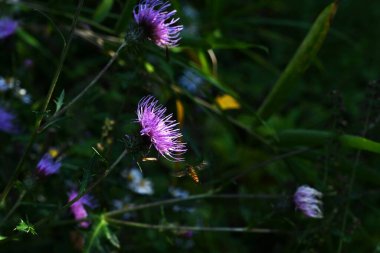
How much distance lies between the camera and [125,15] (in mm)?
1610

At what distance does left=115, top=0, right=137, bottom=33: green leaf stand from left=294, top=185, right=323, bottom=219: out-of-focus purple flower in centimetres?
60

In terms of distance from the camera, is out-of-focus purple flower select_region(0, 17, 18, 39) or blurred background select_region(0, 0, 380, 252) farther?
out-of-focus purple flower select_region(0, 17, 18, 39)

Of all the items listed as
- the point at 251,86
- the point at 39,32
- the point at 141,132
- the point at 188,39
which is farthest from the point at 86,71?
the point at 141,132

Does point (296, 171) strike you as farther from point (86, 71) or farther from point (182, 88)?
point (86, 71)

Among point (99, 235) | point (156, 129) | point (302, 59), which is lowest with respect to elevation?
point (99, 235)

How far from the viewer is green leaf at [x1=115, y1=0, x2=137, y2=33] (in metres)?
1.55

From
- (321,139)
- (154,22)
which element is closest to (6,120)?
(154,22)

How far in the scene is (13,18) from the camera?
2.06 m

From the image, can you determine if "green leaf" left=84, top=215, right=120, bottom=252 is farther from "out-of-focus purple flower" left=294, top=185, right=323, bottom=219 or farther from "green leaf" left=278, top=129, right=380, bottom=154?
"green leaf" left=278, top=129, right=380, bottom=154

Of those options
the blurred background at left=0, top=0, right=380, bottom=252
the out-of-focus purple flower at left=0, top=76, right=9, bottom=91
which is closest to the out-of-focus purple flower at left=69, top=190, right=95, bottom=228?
the blurred background at left=0, top=0, right=380, bottom=252

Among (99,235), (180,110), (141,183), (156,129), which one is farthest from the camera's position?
(141,183)

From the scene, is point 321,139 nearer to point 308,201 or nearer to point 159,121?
point 308,201

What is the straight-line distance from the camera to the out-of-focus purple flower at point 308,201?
144cm

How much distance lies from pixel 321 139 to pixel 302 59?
213 mm
